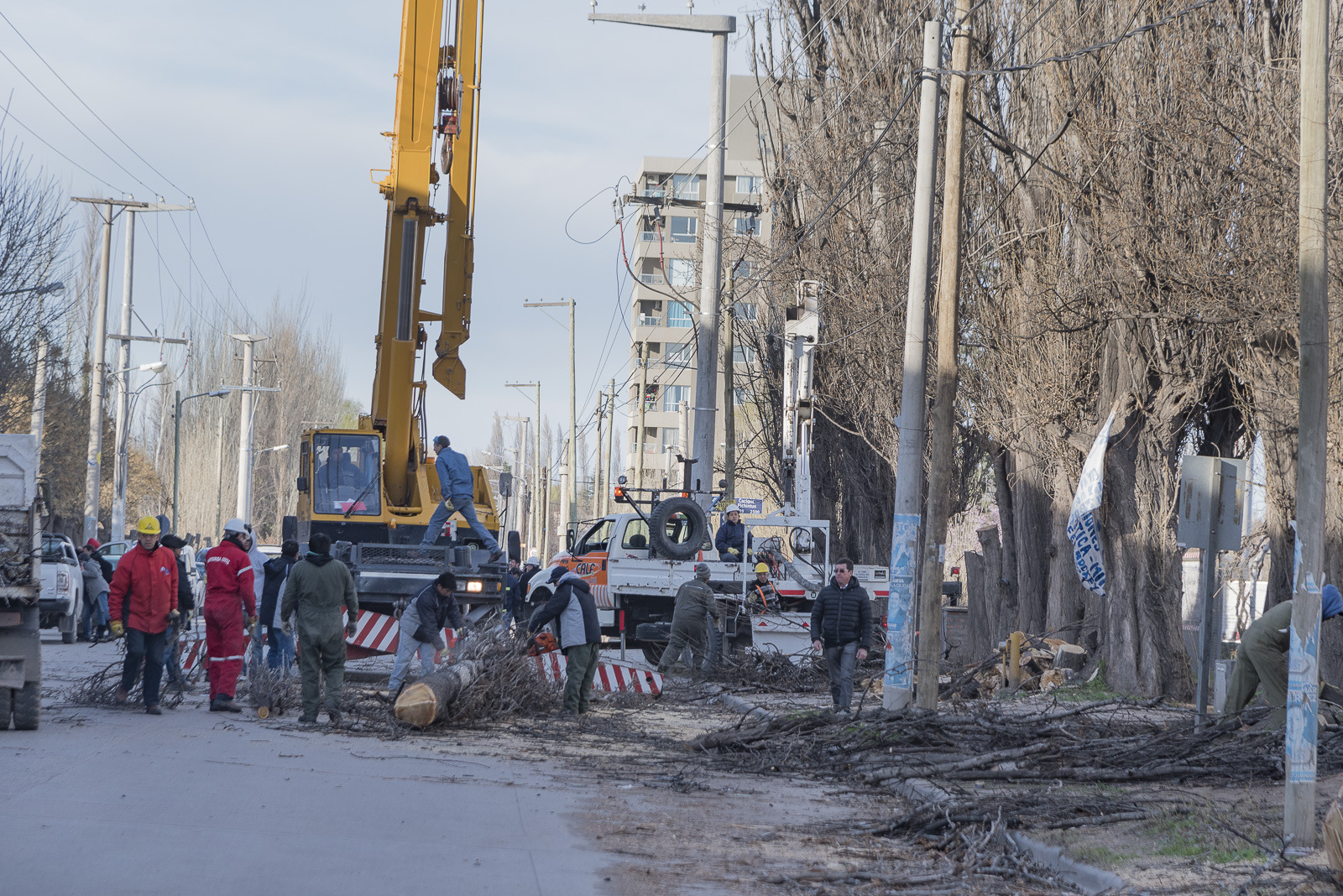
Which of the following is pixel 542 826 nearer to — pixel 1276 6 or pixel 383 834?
pixel 383 834

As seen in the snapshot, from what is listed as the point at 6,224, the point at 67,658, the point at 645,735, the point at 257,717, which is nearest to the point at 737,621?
the point at 645,735

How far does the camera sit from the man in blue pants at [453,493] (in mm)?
16969

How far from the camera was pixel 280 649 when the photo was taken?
1486cm

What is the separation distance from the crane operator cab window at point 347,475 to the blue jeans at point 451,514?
0.94 meters

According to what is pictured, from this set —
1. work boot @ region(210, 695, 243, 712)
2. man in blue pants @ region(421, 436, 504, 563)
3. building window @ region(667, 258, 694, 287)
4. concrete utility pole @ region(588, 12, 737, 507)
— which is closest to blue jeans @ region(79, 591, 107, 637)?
man in blue pants @ region(421, 436, 504, 563)

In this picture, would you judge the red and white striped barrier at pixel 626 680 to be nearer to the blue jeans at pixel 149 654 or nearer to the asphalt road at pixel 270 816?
the asphalt road at pixel 270 816

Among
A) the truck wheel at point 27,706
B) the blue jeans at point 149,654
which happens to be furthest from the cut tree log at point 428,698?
the truck wheel at point 27,706

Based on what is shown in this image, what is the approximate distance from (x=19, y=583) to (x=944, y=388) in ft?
27.9

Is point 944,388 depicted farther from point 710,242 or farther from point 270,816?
point 710,242

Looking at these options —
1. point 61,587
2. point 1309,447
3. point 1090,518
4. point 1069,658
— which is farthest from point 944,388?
point 61,587

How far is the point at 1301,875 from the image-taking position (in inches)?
260

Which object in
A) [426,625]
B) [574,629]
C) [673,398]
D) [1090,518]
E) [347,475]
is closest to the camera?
[426,625]

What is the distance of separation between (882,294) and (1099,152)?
758 centimetres

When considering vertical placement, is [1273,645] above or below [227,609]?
above
